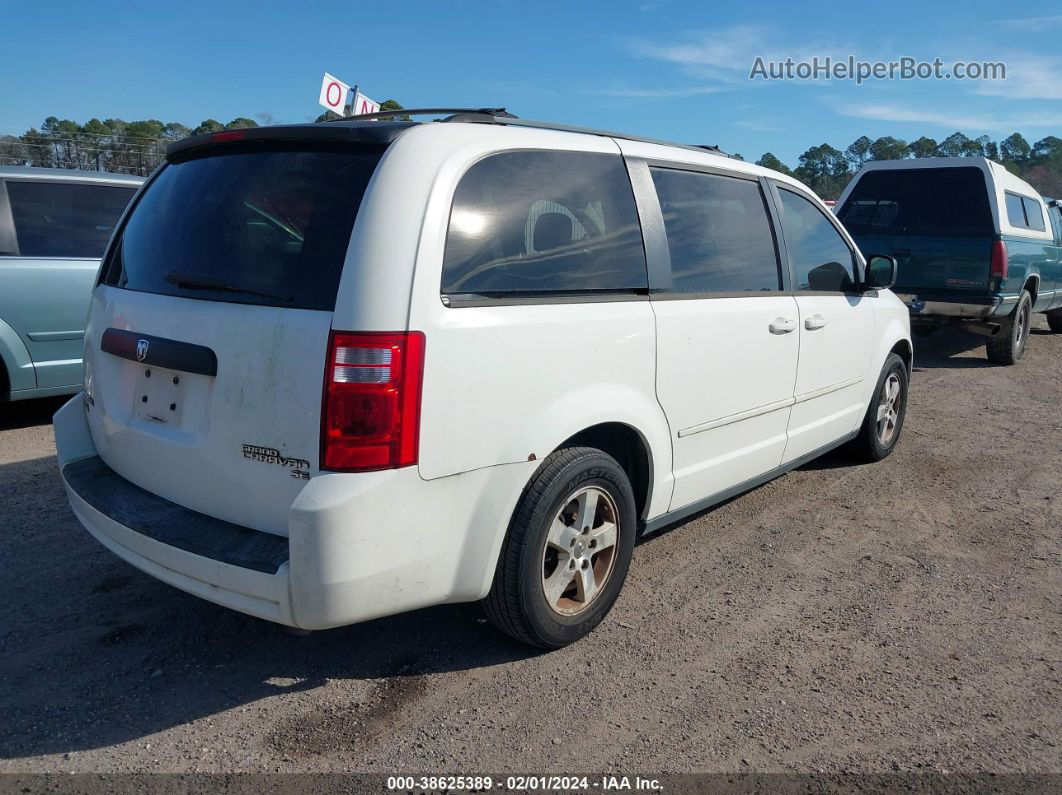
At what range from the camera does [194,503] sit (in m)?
2.88

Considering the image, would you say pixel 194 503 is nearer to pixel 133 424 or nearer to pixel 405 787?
pixel 133 424

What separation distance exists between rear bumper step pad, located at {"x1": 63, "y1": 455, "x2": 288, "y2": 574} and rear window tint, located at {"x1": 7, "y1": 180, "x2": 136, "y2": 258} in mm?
3393

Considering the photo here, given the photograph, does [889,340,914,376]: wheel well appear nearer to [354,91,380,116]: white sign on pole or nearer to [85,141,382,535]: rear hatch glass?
[85,141,382,535]: rear hatch glass

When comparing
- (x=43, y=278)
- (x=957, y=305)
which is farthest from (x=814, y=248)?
(x=957, y=305)

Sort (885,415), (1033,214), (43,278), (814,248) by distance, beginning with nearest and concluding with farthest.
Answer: (814,248) → (885,415) → (43,278) → (1033,214)

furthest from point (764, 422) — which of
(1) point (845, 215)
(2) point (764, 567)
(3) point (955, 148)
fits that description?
(3) point (955, 148)

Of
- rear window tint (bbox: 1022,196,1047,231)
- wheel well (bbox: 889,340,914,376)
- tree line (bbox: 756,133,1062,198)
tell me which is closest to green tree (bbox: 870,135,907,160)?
tree line (bbox: 756,133,1062,198)

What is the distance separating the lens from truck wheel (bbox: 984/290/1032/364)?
9.92 meters

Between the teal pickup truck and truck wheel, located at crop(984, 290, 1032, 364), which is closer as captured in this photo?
the teal pickup truck

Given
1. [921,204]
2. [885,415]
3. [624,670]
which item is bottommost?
[624,670]

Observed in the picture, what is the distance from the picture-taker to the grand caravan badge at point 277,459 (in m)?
2.55

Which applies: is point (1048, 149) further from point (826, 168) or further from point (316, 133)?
point (316, 133)

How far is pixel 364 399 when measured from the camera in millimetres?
2486

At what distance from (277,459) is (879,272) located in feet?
12.7
